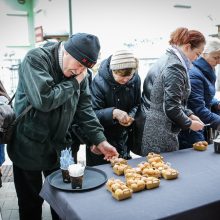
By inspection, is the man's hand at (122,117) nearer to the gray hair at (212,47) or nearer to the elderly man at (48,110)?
the elderly man at (48,110)

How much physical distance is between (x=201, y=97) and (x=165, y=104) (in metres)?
0.57

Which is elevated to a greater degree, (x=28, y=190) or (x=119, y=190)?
(x=119, y=190)

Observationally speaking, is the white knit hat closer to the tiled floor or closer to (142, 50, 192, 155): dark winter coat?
(142, 50, 192, 155): dark winter coat

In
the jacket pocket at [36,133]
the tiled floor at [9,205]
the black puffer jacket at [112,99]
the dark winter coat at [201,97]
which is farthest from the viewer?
the tiled floor at [9,205]

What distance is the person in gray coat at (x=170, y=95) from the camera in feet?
5.66

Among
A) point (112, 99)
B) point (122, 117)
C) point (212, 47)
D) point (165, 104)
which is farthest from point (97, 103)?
point (212, 47)

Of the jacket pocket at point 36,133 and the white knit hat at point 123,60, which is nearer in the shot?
the jacket pocket at point 36,133

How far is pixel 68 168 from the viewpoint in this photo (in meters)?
1.27

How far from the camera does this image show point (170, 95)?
67.4 inches

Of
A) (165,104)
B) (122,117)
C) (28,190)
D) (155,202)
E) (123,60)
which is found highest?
(123,60)

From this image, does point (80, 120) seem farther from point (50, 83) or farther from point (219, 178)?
point (219, 178)

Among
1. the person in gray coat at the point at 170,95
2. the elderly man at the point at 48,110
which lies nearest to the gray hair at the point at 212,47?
the person in gray coat at the point at 170,95

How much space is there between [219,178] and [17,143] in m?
1.02

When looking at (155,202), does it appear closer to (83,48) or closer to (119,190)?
(119,190)
